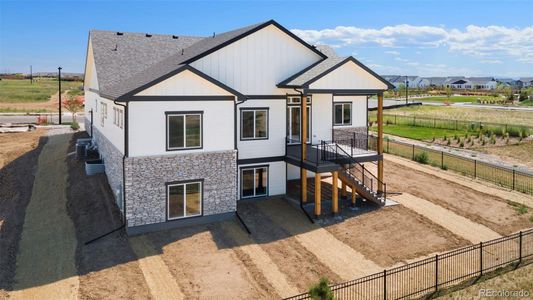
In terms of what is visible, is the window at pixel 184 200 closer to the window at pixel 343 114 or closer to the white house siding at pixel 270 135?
the white house siding at pixel 270 135

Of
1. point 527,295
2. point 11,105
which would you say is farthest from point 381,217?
point 11,105

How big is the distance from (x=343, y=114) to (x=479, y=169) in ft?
33.8

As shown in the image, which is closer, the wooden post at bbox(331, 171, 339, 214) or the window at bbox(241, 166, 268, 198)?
the wooden post at bbox(331, 171, 339, 214)

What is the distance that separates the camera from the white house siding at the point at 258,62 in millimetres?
19250

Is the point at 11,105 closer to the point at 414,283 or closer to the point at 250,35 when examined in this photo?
the point at 250,35

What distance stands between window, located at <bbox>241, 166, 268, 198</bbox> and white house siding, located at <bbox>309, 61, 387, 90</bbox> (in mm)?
4876

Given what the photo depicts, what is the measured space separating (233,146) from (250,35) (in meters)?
5.56

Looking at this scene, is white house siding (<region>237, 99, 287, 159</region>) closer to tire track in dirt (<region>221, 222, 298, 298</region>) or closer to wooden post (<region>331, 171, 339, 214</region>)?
wooden post (<region>331, 171, 339, 214</region>)

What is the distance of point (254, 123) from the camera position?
20.1 metres

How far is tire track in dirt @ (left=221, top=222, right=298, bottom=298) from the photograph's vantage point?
12.8 meters

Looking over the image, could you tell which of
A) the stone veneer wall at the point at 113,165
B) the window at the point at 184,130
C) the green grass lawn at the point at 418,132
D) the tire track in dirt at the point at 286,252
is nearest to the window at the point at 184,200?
the window at the point at 184,130

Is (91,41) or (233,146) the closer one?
(233,146)

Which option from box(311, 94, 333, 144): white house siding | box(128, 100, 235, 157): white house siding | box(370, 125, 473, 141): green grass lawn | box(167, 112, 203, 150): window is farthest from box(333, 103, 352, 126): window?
box(370, 125, 473, 141): green grass lawn

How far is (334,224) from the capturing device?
1786 centimetres
